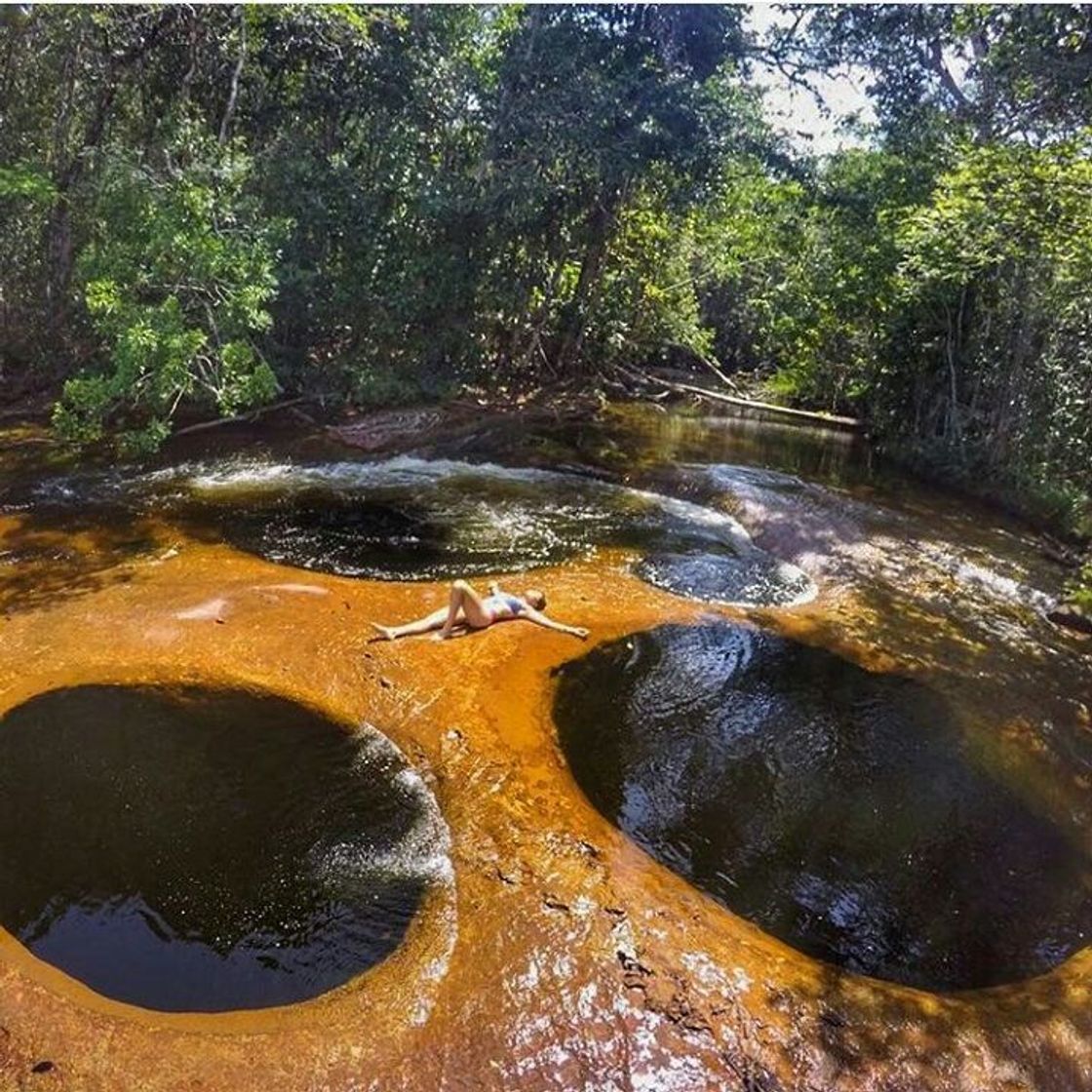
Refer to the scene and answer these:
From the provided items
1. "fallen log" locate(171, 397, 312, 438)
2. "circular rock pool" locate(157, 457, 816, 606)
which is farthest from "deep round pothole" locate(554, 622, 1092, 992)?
"fallen log" locate(171, 397, 312, 438)

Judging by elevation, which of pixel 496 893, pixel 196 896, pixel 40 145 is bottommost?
pixel 196 896

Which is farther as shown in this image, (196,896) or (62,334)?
(62,334)

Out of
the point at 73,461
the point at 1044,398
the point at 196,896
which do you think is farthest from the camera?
the point at 1044,398

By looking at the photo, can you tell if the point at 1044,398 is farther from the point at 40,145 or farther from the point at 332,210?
the point at 40,145

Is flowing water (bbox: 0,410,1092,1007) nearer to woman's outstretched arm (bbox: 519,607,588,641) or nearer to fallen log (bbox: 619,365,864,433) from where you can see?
woman's outstretched arm (bbox: 519,607,588,641)

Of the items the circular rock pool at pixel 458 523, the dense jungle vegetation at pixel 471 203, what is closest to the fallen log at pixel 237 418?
the dense jungle vegetation at pixel 471 203

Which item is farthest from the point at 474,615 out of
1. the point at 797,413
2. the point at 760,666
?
the point at 797,413

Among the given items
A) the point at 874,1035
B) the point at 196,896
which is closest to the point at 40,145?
the point at 196,896
